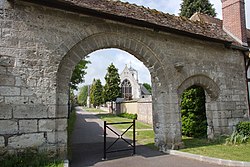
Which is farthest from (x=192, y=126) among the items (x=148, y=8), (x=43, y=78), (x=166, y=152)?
(x=43, y=78)

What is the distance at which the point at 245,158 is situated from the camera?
18.7 feet

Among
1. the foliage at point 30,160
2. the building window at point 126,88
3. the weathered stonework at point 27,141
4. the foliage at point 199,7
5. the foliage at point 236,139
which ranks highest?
the foliage at point 199,7

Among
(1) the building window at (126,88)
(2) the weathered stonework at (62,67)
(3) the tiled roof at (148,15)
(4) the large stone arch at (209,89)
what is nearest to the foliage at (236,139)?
(2) the weathered stonework at (62,67)

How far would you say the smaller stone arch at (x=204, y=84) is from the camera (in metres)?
7.70

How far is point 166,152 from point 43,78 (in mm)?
4627

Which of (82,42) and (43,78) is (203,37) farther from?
(43,78)

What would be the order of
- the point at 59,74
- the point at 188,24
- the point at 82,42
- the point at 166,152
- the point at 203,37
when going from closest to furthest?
1. the point at 59,74
2. the point at 82,42
3. the point at 166,152
4. the point at 203,37
5. the point at 188,24

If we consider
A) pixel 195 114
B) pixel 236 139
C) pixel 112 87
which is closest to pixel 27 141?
pixel 236 139

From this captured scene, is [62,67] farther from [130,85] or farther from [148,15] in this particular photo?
[130,85]

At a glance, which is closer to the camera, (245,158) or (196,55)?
(245,158)

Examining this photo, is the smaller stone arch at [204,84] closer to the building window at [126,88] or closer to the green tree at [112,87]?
the green tree at [112,87]

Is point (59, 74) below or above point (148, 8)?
below

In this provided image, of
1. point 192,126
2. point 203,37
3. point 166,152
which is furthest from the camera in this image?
point 192,126

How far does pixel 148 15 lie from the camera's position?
7.63m
